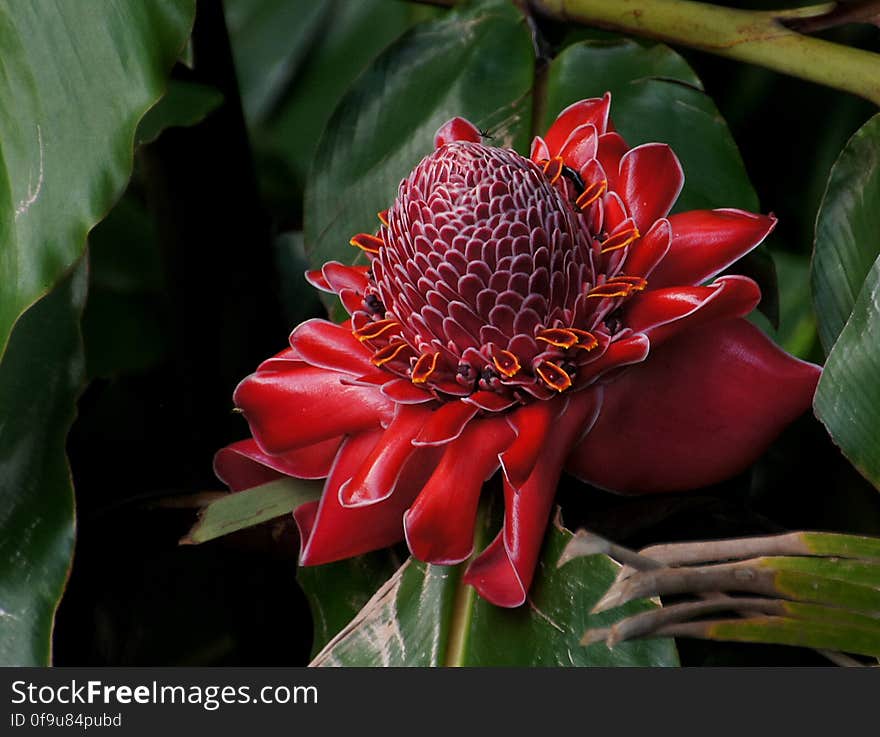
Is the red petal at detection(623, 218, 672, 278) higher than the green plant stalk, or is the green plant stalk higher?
the green plant stalk

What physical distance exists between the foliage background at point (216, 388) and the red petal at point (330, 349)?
16cm

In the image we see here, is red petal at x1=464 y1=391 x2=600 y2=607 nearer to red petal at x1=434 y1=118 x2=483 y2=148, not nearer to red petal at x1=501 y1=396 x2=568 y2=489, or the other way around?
red petal at x1=501 y1=396 x2=568 y2=489

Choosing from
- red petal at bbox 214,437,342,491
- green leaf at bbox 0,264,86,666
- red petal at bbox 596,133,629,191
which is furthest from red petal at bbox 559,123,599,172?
green leaf at bbox 0,264,86,666

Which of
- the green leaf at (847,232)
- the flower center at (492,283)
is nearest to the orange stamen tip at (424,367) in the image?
the flower center at (492,283)

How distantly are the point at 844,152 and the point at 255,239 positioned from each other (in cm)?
48

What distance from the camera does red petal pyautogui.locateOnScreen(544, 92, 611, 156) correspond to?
59cm

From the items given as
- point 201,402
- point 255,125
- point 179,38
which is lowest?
point 201,402

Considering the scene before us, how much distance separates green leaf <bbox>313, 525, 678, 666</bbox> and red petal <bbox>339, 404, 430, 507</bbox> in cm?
8

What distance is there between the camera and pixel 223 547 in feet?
2.49

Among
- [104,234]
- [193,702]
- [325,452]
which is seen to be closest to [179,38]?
[325,452]

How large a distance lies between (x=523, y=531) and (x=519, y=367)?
0.27 feet


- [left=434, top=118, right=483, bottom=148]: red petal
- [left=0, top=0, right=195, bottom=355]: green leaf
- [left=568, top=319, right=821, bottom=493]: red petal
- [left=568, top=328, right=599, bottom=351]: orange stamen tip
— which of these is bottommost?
[left=568, top=319, right=821, bottom=493]: red petal

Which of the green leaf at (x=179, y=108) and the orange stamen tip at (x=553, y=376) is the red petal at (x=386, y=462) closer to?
the orange stamen tip at (x=553, y=376)

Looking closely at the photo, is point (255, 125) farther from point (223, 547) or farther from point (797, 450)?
point (797, 450)
